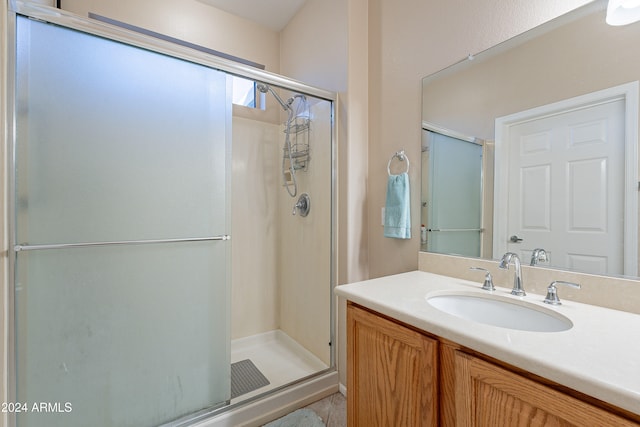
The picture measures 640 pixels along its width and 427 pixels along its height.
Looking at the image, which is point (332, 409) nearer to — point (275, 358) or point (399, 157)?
point (275, 358)

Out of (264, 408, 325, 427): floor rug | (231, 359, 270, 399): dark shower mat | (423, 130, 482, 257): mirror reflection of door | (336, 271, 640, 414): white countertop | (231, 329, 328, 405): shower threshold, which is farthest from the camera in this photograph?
(231, 329, 328, 405): shower threshold

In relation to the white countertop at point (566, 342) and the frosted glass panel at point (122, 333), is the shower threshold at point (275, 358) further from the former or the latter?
the white countertop at point (566, 342)

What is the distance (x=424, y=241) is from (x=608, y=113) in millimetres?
827

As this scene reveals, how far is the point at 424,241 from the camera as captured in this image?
1.45m

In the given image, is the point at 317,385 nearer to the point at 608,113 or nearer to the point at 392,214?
the point at 392,214

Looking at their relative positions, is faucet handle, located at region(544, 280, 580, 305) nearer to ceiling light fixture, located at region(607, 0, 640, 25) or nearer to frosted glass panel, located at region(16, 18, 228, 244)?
ceiling light fixture, located at region(607, 0, 640, 25)

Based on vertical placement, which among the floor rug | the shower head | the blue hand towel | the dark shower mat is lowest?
the floor rug

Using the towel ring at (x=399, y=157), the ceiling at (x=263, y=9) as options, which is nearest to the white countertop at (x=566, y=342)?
the towel ring at (x=399, y=157)

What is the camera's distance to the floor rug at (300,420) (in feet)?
4.72

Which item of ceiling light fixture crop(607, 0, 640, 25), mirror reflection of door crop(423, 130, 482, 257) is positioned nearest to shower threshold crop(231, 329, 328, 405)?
mirror reflection of door crop(423, 130, 482, 257)

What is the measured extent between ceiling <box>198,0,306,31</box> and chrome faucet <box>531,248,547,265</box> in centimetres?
226

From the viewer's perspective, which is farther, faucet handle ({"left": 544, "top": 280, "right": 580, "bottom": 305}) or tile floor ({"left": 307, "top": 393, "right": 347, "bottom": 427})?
tile floor ({"left": 307, "top": 393, "right": 347, "bottom": 427})

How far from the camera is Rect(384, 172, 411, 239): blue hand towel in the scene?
147 centimetres

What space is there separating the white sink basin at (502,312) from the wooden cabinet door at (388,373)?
24cm
